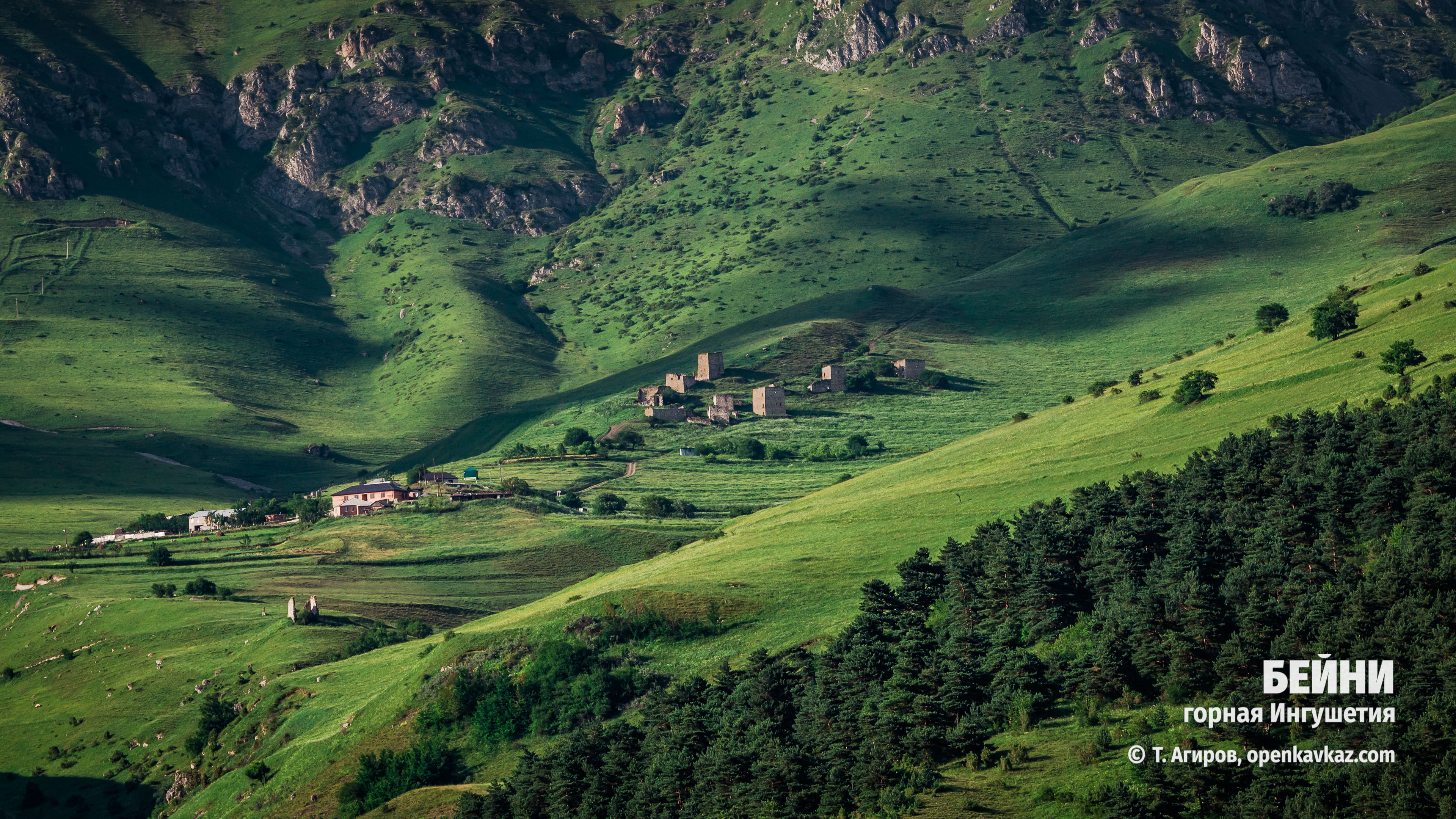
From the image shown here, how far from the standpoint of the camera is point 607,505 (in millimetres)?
164125

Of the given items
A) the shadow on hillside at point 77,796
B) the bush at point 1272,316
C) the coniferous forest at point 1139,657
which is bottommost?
the shadow on hillside at point 77,796

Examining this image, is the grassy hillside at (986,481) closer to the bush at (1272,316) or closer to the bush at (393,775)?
the bush at (393,775)

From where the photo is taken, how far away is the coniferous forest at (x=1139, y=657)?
43.8 metres

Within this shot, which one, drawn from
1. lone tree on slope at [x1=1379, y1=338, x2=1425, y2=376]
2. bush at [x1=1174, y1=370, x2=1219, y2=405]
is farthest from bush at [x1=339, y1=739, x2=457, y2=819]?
lone tree on slope at [x1=1379, y1=338, x2=1425, y2=376]

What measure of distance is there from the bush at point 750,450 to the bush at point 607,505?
26474 millimetres

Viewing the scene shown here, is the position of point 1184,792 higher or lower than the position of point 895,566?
lower

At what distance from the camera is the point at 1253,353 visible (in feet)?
355

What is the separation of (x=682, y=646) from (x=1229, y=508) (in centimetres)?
3186

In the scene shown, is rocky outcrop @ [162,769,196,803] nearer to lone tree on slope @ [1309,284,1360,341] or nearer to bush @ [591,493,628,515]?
bush @ [591,493,628,515]

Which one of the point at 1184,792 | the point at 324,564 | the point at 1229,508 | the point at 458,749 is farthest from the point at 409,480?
the point at 1184,792

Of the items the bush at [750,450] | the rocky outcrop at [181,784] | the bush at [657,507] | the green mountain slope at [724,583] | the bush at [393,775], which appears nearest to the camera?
the bush at [393,775]

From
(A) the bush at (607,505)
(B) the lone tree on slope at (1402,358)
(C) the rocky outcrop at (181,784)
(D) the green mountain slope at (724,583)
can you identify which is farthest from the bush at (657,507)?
(B) the lone tree on slope at (1402,358)

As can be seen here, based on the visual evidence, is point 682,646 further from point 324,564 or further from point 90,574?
point 90,574

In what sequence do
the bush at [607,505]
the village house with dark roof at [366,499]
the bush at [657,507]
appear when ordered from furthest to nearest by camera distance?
the village house with dark roof at [366,499] < the bush at [607,505] < the bush at [657,507]
